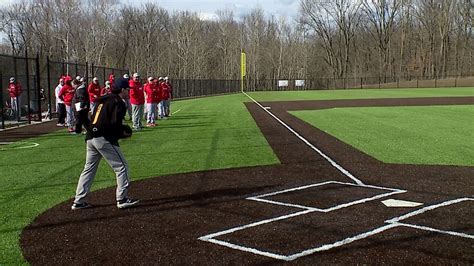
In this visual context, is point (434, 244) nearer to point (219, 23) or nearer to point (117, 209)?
point (117, 209)

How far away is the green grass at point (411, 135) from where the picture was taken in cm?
1210

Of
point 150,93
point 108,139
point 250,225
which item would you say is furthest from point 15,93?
point 250,225

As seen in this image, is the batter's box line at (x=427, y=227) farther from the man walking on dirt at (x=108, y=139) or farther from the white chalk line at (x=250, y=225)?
the man walking on dirt at (x=108, y=139)

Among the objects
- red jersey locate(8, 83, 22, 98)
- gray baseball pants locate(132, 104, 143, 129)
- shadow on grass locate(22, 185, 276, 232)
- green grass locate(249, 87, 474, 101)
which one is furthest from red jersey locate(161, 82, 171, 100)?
green grass locate(249, 87, 474, 101)

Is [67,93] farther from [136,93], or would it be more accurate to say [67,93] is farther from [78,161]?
[78,161]

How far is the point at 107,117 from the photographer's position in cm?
714

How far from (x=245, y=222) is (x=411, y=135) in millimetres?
11699

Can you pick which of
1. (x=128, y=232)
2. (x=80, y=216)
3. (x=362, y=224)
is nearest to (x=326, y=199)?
(x=362, y=224)

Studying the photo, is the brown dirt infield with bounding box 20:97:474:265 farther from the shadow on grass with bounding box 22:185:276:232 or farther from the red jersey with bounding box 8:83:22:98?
the red jersey with bounding box 8:83:22:98

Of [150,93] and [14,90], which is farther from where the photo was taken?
[14,90]

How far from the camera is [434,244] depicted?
5555mm

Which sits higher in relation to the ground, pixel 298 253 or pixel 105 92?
pixel 105 92

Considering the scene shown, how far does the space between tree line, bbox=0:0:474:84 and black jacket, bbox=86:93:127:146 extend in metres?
60.4

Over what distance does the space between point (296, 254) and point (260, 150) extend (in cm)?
837
